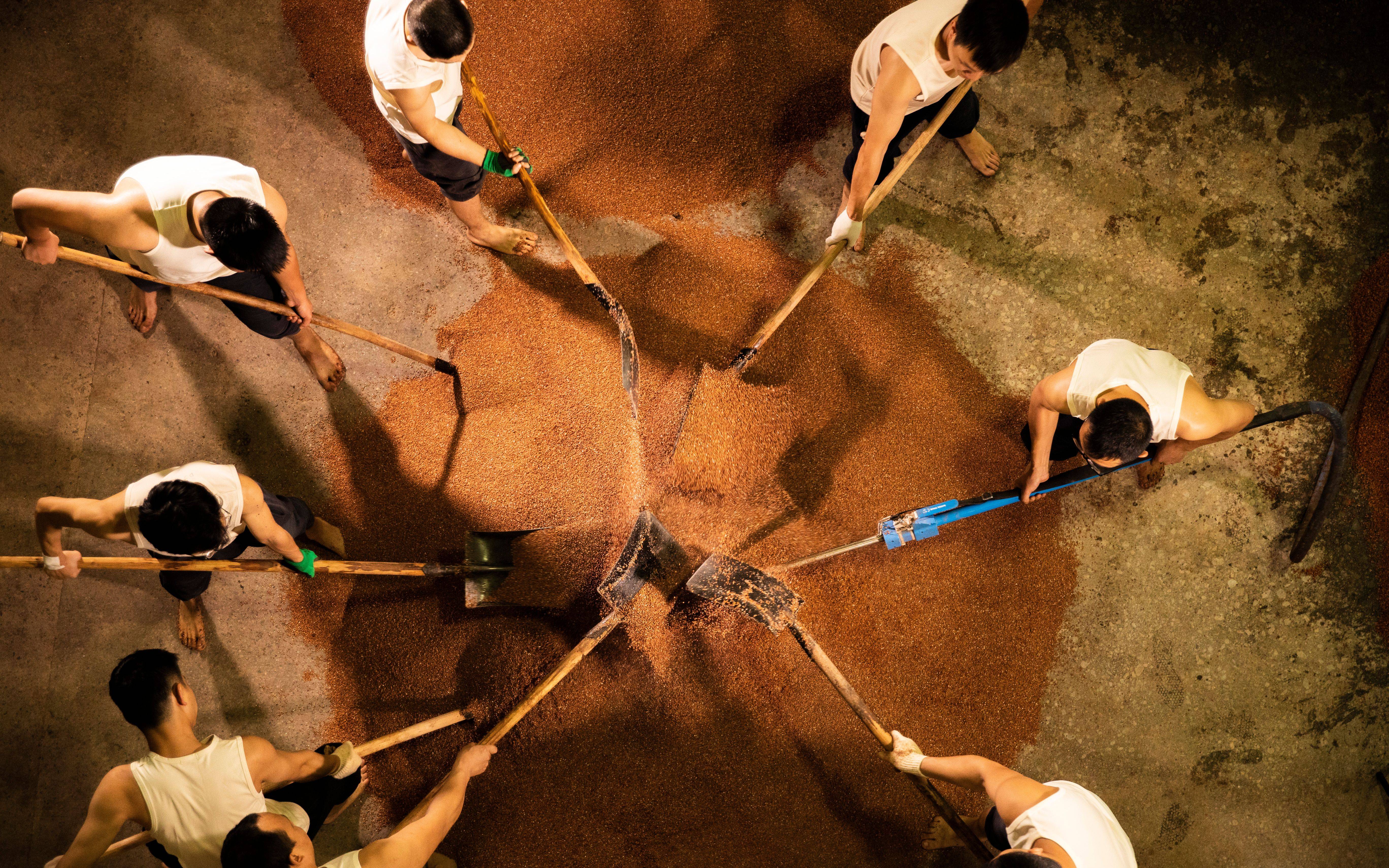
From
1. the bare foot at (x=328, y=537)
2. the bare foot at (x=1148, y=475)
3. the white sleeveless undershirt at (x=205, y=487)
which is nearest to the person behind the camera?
the white sleeveless undershirt at (x=205, y=487)

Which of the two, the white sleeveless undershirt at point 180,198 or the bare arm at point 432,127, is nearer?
the white sleeveless undershirt at point 180,198

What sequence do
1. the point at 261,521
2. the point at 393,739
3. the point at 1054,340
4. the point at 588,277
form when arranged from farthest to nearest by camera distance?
the point at 1054,340, the point at 588,277, the point at 393,739, the point at 261,521

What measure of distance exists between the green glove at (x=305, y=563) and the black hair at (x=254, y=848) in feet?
3.24

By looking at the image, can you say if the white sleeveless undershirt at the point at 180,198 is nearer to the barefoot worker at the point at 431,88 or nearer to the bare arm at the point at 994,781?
the barefoot worker at the point at 431,88

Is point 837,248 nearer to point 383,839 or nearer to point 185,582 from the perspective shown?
point 383,839

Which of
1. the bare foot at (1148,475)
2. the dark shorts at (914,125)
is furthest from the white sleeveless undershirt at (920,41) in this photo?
the bare foot at (1148,475)

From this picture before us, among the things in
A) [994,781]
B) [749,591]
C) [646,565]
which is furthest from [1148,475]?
[646,565]

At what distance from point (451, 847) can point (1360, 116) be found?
6.07 metres

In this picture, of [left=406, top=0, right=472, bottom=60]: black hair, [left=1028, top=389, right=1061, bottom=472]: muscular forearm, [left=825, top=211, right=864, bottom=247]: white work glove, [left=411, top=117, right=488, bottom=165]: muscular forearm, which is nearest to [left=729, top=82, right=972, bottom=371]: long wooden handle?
[left=825, top=211, right=864, bottom=247]: white work glove

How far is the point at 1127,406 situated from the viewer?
277 cm

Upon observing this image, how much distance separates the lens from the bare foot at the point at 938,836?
3.47m

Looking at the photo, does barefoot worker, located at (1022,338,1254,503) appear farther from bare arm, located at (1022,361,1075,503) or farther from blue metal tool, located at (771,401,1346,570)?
blue metal tool, located at (771,401,1346,570)

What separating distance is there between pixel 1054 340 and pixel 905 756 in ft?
7.42

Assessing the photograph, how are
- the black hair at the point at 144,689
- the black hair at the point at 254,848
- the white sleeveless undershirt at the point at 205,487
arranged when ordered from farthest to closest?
1. the white sleeveless undershirt at the point at 205,487
2. the black hair at the point at 144,689
3. the black hair at the point at 254,848
